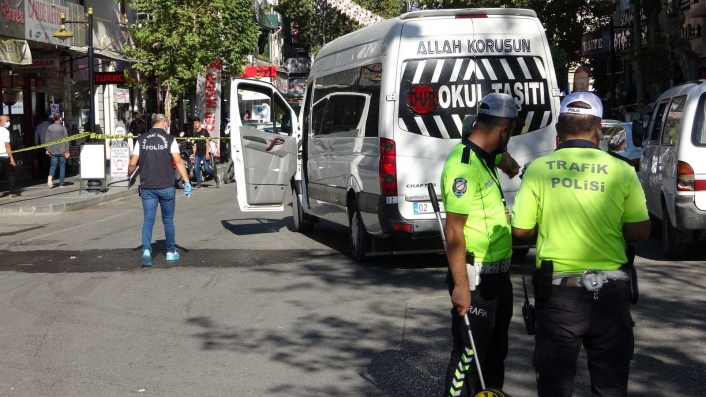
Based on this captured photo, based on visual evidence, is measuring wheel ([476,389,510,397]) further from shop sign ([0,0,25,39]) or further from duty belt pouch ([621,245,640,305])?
shop sign ([0,0,25,39])

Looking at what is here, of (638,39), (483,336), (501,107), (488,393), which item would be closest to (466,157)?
(501,107)

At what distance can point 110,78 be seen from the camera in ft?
92.0

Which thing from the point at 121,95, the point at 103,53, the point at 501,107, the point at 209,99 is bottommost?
the point at 501,107

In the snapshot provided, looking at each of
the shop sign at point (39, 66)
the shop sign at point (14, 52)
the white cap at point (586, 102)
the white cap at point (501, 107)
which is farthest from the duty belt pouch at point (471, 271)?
the shop sign at point (39, 66)

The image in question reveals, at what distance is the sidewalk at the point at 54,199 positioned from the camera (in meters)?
19.7

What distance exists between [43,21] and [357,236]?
17.4 meters

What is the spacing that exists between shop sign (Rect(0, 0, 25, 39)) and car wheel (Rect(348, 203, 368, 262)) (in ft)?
48.4

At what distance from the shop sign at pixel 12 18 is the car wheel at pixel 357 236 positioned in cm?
1474

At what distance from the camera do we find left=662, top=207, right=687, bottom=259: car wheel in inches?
457

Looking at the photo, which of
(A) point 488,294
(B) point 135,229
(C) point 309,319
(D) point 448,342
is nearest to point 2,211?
(B) point 135,229

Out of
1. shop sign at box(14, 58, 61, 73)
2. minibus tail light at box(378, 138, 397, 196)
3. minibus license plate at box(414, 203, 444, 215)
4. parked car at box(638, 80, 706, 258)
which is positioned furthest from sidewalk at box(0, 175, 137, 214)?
parked car at box(638, 80, 706, 258)

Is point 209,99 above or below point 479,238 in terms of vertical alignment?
above

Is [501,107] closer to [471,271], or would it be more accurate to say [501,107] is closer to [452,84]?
[471,271]

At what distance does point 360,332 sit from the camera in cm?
807
